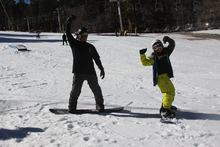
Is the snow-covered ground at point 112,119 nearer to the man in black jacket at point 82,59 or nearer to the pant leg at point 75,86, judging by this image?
the pant leg at point 75,86

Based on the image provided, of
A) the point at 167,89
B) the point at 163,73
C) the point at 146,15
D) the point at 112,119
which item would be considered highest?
the point at 146,15

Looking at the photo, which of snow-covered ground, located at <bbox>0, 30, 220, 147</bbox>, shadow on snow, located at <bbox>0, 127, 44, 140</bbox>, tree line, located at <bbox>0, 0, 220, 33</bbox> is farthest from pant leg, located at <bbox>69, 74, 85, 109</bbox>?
tree line, located at <bbox>0, 0, 220, 33</bbox>

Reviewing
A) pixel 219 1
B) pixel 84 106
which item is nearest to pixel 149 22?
pixel 219 1

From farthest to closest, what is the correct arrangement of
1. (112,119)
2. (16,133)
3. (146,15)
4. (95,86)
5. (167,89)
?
(146,15)
(95,86)
(112,119)
(167,89)
(16,133)

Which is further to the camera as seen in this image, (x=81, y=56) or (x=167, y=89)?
(x=81, y=56)

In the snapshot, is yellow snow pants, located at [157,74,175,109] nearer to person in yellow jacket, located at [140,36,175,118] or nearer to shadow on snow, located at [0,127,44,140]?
person in yellow jacket, located at [140,36,175,118]

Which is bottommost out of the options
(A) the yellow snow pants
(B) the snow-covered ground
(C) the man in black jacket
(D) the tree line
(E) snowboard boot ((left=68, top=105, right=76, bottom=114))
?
(B) the snow-covered ground

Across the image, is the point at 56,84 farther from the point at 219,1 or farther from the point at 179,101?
the point at 219,1

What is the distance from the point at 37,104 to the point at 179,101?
130 inches

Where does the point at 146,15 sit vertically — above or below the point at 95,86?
above

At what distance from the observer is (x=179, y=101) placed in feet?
14.8

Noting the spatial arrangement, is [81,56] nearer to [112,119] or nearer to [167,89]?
[112,119]

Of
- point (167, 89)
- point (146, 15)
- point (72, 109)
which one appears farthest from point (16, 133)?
point (146, 15)

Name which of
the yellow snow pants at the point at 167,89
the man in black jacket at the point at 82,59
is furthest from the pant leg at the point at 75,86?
the yellow snow pants at the point at 167,89
